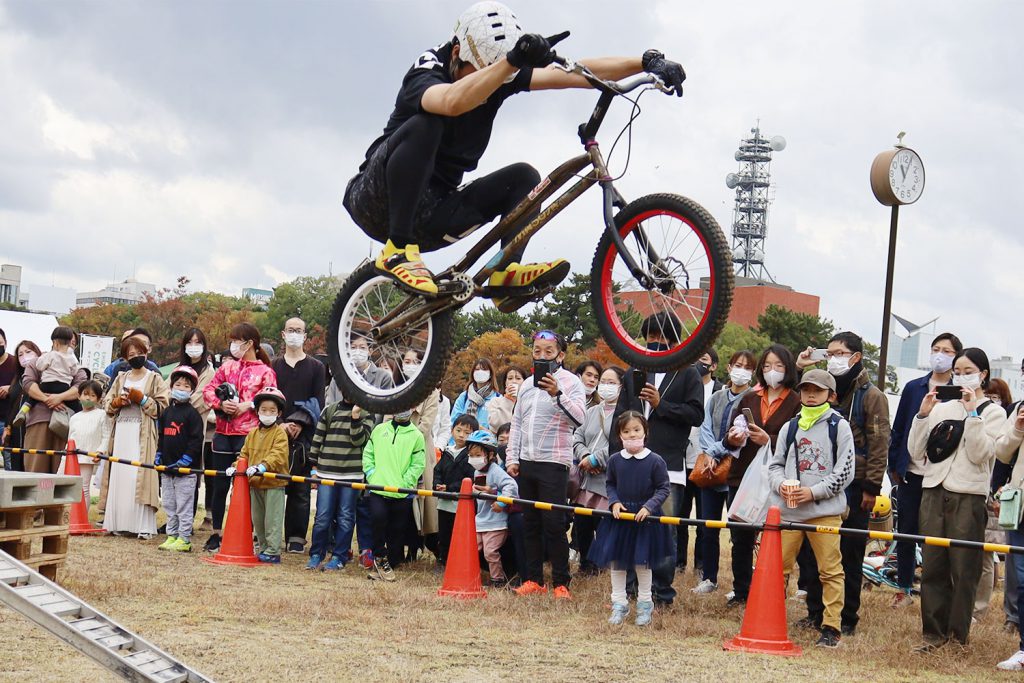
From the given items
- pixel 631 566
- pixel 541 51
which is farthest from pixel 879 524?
pixel 541 51

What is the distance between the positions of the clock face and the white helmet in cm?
1028

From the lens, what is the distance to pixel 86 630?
6148 millimetres

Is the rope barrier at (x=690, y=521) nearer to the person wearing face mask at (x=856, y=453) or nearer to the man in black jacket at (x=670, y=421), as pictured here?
the person wearing face mask at (x=856, y=453)

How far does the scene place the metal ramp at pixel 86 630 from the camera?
5.87 meters

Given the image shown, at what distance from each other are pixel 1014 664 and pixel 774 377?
2.60m

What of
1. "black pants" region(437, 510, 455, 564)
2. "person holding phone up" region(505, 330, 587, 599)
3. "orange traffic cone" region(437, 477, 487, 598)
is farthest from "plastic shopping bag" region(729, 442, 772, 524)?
"black pants" region(437, 510, 455, 564)

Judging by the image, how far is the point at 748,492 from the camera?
8.25 m

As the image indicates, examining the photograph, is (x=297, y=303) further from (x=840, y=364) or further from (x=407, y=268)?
(x=407, y=268)

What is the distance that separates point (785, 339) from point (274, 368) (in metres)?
48.6

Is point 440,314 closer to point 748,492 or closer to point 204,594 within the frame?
point 748,492

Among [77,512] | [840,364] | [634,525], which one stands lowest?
[77,512]

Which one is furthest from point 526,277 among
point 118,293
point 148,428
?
point 118,293

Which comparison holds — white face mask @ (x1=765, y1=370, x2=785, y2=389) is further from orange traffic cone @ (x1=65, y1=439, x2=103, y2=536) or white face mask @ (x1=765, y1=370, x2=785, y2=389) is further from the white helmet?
orange traffic cone @ (x1=65, y1=439, x2=103, y2=536)

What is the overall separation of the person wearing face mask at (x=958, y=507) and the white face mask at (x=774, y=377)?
3.71 feet
